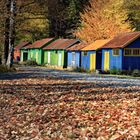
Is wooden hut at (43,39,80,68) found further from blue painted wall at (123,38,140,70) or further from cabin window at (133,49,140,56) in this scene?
blue painted wall at (123,38,140,70)

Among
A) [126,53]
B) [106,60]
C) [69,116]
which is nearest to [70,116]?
[69,116]

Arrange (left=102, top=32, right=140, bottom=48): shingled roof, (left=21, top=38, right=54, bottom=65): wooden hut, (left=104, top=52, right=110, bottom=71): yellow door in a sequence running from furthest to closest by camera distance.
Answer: (left=21, top=38, right=54, bottom=65): wooden hut, (left=104, top=52, right=110, bottom=71): yellow door, (left=102, top=32, right=140, bottom=48): shingled roof

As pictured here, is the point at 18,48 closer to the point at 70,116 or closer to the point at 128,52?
the point at 128,52

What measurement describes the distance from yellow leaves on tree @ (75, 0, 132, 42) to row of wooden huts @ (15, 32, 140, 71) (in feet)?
16.0

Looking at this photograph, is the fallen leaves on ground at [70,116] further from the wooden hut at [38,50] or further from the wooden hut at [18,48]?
the wooden hut at [18,48]

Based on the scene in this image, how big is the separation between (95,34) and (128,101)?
1999 inches

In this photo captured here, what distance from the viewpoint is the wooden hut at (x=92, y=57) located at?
47.3m

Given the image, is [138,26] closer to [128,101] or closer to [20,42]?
[20,42]

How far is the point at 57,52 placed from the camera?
60938mm

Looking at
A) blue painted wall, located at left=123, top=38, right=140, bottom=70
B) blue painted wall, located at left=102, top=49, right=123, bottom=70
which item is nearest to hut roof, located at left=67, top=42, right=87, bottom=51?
blue painted wall, located at left=102, top=49, right=123, bottom=70

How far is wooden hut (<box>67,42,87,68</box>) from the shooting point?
52644mm

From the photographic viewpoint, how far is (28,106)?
14.8m

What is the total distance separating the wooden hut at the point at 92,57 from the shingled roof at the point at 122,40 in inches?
68.8

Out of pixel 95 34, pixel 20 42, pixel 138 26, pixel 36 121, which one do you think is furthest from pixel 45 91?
pixel 20 42
